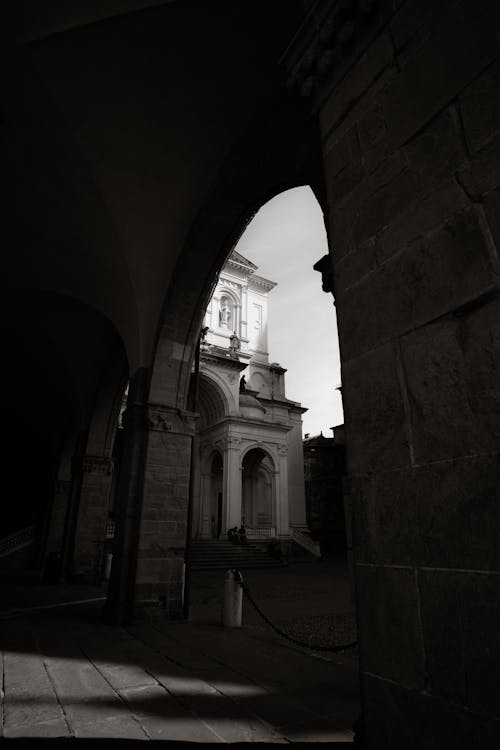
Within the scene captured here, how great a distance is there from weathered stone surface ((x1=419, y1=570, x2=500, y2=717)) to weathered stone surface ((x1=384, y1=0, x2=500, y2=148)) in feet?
5.94

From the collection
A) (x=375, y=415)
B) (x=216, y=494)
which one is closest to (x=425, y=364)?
(x=375, y=415)

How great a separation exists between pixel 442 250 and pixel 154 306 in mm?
6433

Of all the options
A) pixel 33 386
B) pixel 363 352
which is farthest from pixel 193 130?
pixel 33 386

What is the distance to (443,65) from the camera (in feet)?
5.77

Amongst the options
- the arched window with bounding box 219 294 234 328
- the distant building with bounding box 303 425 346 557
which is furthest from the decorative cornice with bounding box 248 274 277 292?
the distant building with bounding box 303 425 346 557

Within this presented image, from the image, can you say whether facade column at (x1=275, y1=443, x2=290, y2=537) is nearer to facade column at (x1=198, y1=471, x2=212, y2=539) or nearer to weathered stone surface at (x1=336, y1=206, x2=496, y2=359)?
facade column at (x1=198, y1=471, x2=212, y2=539)

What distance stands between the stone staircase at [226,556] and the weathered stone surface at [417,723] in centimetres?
1500

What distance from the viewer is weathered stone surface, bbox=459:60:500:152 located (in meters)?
1.56

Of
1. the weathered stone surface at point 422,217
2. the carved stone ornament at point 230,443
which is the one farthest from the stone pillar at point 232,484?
the weathered stone surface at point 422,217

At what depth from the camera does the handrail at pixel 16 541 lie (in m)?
16.4

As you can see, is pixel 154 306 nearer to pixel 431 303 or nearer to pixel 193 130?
pixel 193 130

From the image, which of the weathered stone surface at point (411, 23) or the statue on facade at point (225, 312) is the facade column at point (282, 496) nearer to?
the statue on facade at point (225, 312)

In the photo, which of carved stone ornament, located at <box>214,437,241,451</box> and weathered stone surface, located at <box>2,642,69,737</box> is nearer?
weathered stone surface, located at <box>2,642,69,737</box>

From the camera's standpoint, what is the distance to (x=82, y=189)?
6.68 m
